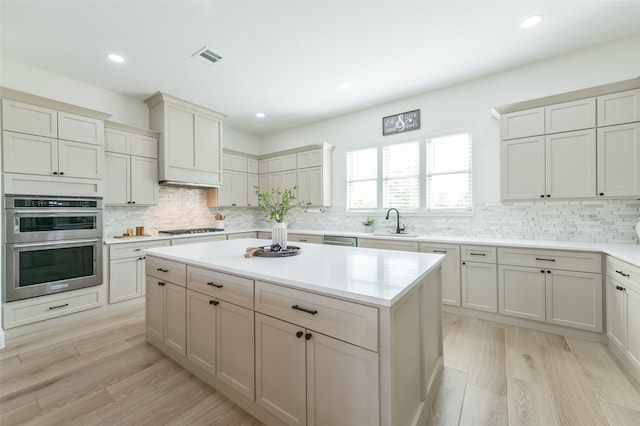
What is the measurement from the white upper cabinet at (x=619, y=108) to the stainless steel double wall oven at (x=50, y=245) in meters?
5.86

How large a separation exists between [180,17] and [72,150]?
→ 2.15 m

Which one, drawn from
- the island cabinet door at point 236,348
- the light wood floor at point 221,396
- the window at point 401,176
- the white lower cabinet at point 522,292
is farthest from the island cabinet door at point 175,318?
the window at point 401,176

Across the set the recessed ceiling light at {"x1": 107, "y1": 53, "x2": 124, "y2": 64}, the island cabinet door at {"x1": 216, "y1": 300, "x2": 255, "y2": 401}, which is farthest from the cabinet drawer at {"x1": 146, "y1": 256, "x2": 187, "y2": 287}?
the recessed ceiling light at {"x1": 107, "y1": 53, "x2": 124, "y2": 64}

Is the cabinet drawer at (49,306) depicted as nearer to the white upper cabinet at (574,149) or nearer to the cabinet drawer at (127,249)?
the cabinet drawer at (127,249)

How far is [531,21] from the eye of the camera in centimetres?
251

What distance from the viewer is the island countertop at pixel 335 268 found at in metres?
A: 1.23

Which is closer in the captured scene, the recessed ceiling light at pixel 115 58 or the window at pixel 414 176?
the recessed ceiling light at pixel 115 58

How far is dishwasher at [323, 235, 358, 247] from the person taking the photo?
413 cm

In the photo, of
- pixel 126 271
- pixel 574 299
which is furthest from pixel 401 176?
pixel 126 271

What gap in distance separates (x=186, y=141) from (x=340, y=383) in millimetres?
4381

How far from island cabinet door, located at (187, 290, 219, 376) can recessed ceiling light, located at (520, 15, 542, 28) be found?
3.71m

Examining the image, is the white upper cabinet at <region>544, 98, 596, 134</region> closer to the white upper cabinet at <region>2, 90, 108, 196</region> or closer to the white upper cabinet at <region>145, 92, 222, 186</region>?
the white upper cabinet at <region>145, 92, 222, 186</region>

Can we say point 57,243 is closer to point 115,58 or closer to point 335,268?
point 115,58

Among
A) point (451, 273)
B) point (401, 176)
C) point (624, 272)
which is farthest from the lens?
point (401, 176)
